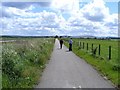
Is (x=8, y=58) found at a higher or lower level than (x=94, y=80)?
higher

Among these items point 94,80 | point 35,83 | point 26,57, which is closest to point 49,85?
point 35,83

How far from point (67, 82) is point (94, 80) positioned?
58.2 inches

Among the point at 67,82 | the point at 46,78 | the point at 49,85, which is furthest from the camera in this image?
the point at 46,78

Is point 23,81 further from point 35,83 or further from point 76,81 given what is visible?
point 76,81

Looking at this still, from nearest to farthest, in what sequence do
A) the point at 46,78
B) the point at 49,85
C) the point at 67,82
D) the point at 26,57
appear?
the point at 49,85 < the point at 67,82 < the point at 46,78 < the point at 26,57

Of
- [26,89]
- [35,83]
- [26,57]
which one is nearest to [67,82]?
[35,83]

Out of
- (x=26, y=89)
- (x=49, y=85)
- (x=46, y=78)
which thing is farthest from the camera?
(x=46, y=78)

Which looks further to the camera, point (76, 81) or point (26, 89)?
point (76, 81)

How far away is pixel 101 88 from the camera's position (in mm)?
12867

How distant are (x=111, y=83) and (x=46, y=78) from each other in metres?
3.21

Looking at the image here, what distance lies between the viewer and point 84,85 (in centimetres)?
1352

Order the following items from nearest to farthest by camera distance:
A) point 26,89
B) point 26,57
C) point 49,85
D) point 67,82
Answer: point 26,89 < point 49,85 < point 67,82 < point 26,57

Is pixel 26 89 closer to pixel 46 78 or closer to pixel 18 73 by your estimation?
pixel 18 73

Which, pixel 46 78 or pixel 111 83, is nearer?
pixel 111 83
